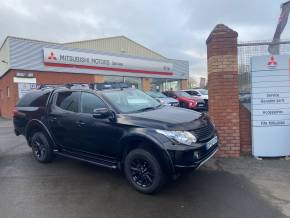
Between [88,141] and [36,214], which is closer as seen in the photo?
[36,214]

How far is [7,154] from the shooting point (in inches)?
293

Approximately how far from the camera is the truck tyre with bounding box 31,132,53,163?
6.11 metres

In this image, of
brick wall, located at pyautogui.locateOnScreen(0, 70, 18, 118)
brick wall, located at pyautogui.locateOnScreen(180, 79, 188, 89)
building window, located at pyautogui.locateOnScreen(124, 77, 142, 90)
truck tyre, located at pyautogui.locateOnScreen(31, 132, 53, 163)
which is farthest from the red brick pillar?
brick wall, located at pyautogui.locateOnScreen(180, 79, 188, 89)

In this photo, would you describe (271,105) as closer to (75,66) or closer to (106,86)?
(106,86)

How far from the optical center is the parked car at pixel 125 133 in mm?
4082

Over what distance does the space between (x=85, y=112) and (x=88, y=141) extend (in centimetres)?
56

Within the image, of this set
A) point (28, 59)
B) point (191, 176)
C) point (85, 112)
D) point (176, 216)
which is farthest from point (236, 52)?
point (28, 59)

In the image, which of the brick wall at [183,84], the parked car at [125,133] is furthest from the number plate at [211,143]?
the brick wall at [183,84]

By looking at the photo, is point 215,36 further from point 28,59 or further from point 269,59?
point 28,59

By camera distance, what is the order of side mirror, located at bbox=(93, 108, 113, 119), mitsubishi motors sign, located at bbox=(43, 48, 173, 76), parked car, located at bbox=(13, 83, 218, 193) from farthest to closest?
mitsubishi motors sign, located at bbox=(43, 48, 173, 76) < side mirror, located at bbox=(93, 108, 113, 119) < parked car, located at bbox=(13, 83, 218, 193)

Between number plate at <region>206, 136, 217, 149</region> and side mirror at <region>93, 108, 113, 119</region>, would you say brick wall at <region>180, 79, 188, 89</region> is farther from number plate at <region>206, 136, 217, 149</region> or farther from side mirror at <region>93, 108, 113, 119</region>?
side mirror at <region>93, 108, 113, 119</region>

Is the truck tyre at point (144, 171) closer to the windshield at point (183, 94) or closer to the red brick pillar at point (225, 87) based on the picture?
the red brick pillar at point (225, 87)

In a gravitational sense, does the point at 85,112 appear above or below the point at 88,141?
above

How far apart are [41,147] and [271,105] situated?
17.2 feet
